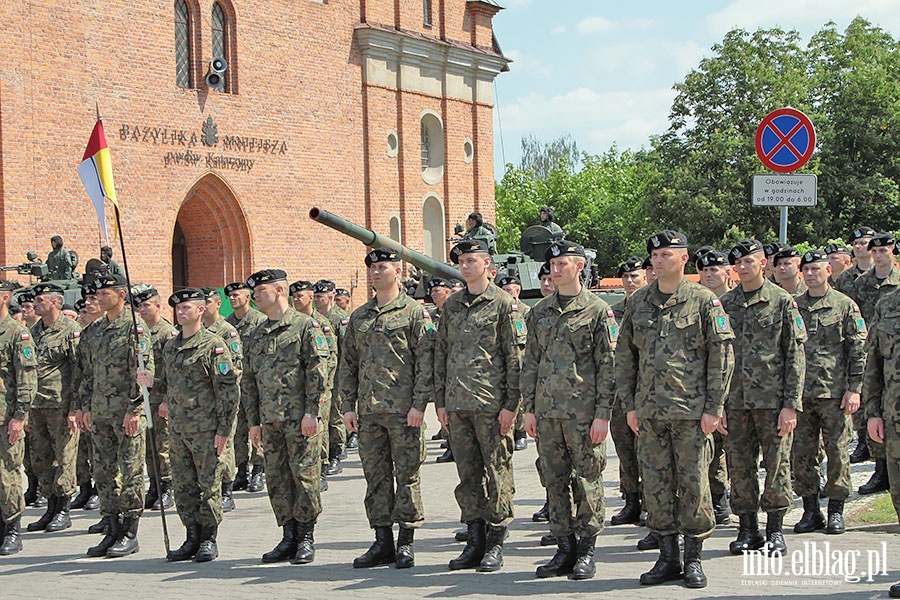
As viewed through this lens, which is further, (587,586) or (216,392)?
(216,392)

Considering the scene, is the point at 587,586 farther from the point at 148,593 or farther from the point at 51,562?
the point at 51,562

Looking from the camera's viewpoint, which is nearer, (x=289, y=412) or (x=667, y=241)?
(x=667, y=241)

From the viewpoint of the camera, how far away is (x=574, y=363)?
305 inches

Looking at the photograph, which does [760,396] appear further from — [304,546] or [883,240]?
[304,546]

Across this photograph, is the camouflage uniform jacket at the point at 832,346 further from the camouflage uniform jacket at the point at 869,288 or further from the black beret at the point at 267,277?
the black beret at the point at 267,277

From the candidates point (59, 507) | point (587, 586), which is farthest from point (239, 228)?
point (587, 586)

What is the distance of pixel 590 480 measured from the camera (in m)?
7.66

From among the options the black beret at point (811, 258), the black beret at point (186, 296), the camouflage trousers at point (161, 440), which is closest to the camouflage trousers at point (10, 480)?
the camouflage trousers at point (161, 440)

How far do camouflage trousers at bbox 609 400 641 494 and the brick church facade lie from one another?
1709 cm

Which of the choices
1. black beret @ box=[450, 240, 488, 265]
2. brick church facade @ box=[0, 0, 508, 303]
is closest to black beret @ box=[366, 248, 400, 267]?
black beret @ box=[450, 240, 488, 265]

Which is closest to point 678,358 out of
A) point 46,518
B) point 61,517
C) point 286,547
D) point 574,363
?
point 574,363

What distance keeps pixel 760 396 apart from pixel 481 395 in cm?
193

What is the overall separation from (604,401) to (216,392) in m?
2.92

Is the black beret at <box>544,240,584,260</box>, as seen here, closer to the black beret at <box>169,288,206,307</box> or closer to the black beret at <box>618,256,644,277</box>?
the black beret at <box>169,288,206,307</box>
